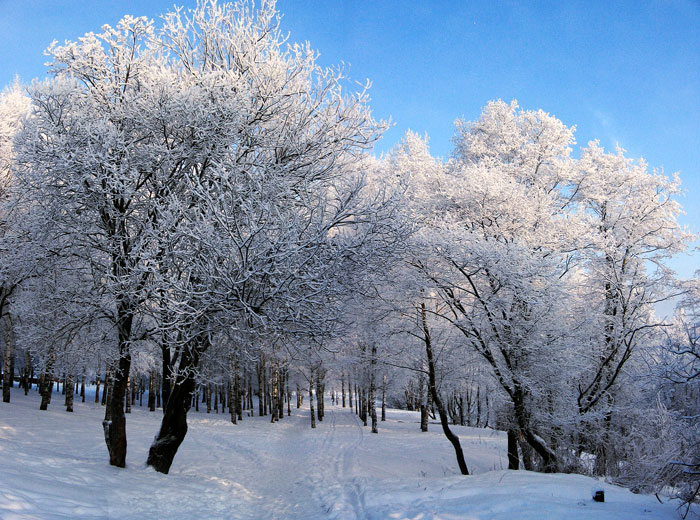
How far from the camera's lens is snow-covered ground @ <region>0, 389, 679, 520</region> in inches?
228

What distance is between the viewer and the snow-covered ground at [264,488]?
19.0ft

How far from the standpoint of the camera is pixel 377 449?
57.5ft

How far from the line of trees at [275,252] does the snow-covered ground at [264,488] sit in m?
1.08

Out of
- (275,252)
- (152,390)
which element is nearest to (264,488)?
(275,252)

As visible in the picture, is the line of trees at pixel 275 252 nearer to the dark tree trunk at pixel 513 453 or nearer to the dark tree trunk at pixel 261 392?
the dark tree trunk at pixel 513 453

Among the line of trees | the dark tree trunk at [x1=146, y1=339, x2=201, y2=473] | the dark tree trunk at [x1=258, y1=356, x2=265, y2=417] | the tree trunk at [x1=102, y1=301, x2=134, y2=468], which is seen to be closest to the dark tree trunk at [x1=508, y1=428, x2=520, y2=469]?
the line of trees

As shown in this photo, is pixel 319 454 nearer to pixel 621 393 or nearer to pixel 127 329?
pixel 127 329

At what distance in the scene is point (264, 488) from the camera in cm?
1013

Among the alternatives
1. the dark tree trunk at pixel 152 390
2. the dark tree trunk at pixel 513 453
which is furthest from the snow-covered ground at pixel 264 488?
the dark tree trunk at pixel 152 390

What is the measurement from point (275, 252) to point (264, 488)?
22.1 ft

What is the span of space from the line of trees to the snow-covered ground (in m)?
1.08

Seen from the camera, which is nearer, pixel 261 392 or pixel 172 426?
pixel 172 426

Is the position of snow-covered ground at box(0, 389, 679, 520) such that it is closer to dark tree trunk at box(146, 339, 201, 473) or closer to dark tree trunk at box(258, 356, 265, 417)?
dark tree trunk at box(146, 339, 201, 473)

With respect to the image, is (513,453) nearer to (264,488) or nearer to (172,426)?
(264,488)
